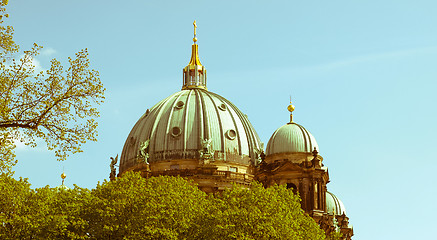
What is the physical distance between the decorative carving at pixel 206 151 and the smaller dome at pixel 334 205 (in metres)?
20.7

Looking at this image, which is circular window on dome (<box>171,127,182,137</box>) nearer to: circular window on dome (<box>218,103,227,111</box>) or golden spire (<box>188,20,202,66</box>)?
circular window on dome (<box>218,103,227,111</box>)

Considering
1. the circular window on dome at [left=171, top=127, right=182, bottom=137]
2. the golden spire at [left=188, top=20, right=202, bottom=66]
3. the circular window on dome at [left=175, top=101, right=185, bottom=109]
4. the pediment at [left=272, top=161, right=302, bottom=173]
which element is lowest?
the pediment at [left=272, top=161, right=302, bottom=173]

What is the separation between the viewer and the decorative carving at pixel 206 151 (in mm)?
107700

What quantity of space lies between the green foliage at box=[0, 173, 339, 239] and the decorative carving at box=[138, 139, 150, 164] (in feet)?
139

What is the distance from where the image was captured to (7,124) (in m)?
35.8

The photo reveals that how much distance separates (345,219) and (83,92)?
282ft

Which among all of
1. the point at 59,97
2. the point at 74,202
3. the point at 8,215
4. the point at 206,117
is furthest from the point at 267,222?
the point at 206,117

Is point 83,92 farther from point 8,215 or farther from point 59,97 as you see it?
point 8,215

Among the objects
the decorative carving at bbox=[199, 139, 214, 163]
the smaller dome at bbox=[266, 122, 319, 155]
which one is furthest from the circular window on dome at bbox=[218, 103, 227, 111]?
the smaller dome at bbox=[266, 122, 319, 155]

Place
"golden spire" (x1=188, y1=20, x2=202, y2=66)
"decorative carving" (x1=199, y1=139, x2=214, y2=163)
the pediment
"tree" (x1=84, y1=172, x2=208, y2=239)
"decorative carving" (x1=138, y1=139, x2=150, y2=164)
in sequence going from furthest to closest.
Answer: "golden spire" (x1=188, y1=20, x2=202, y2=66) < "decorative carving" (x1=138, y1=139, x2=150, y2=164) < "decorative carving" (x1=199, y1=139, x2=214, y2=163) < the pediment < "tree" (x1=84, y1=172, x2=208, y2=239)

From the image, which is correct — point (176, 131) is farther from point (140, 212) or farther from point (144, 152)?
point (140, 212)

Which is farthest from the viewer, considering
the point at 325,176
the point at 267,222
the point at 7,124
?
the point at 325,176

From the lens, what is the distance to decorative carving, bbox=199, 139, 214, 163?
107700 mm

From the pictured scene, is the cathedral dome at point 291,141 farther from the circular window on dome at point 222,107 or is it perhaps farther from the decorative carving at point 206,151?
the circular window on dome at point 222,107
